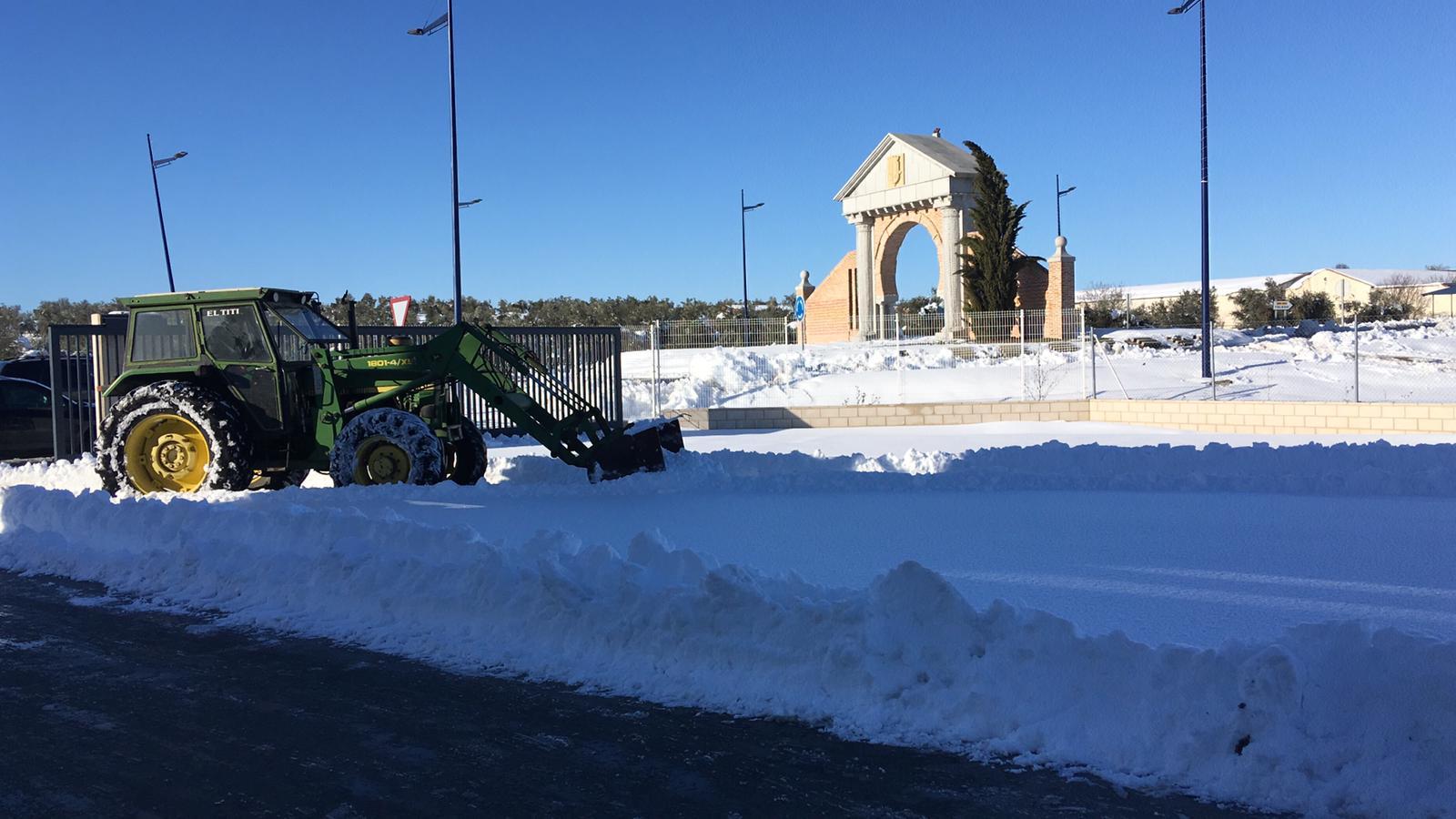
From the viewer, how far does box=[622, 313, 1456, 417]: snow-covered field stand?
912 inches

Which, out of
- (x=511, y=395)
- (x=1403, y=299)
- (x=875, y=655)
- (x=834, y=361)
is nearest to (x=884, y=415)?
(x=834, y=361)

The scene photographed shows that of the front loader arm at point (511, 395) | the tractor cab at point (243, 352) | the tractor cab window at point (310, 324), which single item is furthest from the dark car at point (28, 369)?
the front loader arm at point (511, 395)

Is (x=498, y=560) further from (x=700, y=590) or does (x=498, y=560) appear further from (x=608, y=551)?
(x=700, y=590)

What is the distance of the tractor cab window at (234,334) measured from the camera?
11219 millimetres

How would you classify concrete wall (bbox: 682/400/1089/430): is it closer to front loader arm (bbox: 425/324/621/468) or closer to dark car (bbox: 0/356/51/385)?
front loader arm (bbox: 425/324/621/468)

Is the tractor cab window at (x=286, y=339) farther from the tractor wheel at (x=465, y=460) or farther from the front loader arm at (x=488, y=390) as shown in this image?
the tractor wheel at (x=465, y=460)

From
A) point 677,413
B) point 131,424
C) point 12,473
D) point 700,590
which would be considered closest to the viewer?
point 700,590

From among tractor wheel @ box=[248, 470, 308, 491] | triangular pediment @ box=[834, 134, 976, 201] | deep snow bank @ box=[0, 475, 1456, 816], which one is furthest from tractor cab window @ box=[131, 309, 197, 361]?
triangular pediment @ box=[834, 134, 976, 201]

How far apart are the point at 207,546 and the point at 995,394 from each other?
18864 mm

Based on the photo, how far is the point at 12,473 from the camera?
523 inches

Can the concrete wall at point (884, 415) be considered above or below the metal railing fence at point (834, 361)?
below

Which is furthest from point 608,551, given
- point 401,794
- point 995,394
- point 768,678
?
point 995,394

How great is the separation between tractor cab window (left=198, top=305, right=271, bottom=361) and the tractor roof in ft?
0.34

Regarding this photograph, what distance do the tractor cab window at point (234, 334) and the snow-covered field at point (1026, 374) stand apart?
43.5 feet
